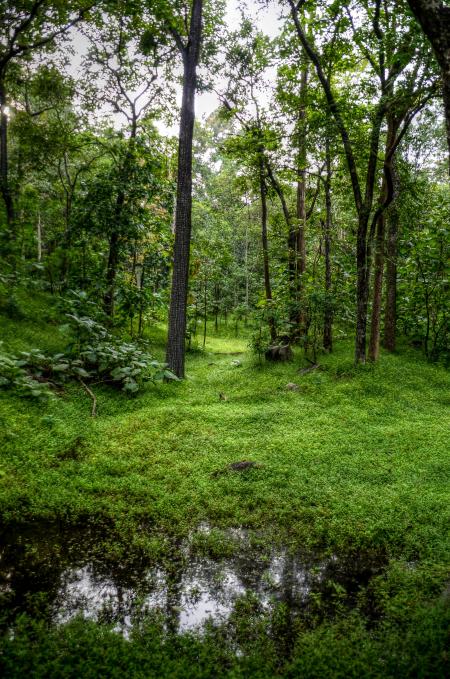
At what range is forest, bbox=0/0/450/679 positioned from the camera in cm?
267

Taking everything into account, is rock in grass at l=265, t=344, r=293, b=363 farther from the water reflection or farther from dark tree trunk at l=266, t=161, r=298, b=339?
the water reflection

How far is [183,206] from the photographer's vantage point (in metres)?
8.91

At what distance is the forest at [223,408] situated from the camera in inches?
105

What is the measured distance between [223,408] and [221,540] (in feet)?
12.2

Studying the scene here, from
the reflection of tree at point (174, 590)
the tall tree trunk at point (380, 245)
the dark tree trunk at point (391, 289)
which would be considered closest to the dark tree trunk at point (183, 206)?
the tall tree trunk at point (380, 245)

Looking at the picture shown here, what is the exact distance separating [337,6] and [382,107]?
2.61 meters

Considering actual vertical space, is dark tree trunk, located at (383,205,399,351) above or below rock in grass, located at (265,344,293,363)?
above

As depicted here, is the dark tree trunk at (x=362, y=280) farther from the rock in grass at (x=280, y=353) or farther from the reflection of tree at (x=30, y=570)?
the reflection of tree at (x=30, y=570)

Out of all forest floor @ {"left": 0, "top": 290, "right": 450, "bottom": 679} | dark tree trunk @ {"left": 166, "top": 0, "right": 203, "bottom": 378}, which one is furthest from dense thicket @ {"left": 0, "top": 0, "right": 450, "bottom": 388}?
forest floor @ {"left": 0, "top": 290, "right": 450, "bottom": 679}

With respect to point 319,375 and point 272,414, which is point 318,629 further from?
point 319,375

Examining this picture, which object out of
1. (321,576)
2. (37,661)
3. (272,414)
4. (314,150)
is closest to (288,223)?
(314,150)

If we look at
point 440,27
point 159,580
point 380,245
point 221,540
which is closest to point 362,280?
point 380,245

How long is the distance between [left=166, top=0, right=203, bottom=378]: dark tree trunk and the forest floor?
1927 mm

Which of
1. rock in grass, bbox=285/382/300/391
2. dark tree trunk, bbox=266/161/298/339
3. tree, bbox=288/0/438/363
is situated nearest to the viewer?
tree, bbox=288/0/438/363
